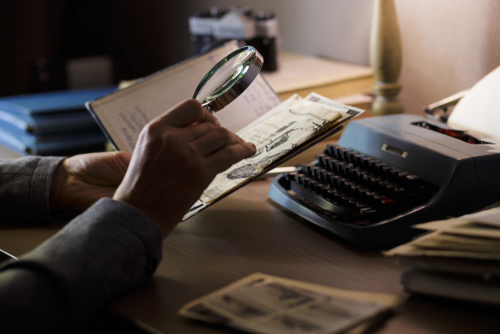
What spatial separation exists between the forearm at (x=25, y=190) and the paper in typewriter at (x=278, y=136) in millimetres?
295

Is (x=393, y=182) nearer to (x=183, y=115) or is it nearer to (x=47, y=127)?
(x=183, y=115)

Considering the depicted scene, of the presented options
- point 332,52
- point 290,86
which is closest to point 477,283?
point 290,86

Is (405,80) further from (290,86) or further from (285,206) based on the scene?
(285,206)

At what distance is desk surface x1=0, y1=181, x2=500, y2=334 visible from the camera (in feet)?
1.81

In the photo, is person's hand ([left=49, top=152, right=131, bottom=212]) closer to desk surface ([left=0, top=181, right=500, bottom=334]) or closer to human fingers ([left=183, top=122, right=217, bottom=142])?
desk surface ([left=0, top=181, right=500, bottom=334])

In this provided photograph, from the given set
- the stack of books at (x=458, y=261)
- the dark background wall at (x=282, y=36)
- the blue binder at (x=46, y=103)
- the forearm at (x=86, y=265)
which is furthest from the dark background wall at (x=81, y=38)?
the stack of books at (x=458, y=261)

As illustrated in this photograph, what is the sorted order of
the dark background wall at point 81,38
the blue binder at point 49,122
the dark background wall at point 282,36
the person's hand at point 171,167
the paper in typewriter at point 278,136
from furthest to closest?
1. the dark background wall at point 81,38
2. the blue binder at point 49,122
3. the dark background wall at point 282,36
4. the paper in typewriter at point 278,136
5. the person's hand at point 171,167

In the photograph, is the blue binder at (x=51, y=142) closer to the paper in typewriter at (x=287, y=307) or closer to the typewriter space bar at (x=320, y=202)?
the typewriter space bar at (x=320, y=202)

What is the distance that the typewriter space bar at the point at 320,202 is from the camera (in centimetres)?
77

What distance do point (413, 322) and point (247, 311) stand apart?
184 millimetres

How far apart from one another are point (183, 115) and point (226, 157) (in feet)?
0.29

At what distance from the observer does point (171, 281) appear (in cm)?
67

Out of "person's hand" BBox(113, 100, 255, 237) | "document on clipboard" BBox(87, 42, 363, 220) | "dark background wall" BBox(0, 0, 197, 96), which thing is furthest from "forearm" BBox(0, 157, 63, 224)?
"dark background wall" BBox(0, 0, 197, 96)

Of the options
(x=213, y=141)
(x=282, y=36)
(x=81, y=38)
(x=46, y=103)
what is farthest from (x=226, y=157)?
(x=81, y=38)
